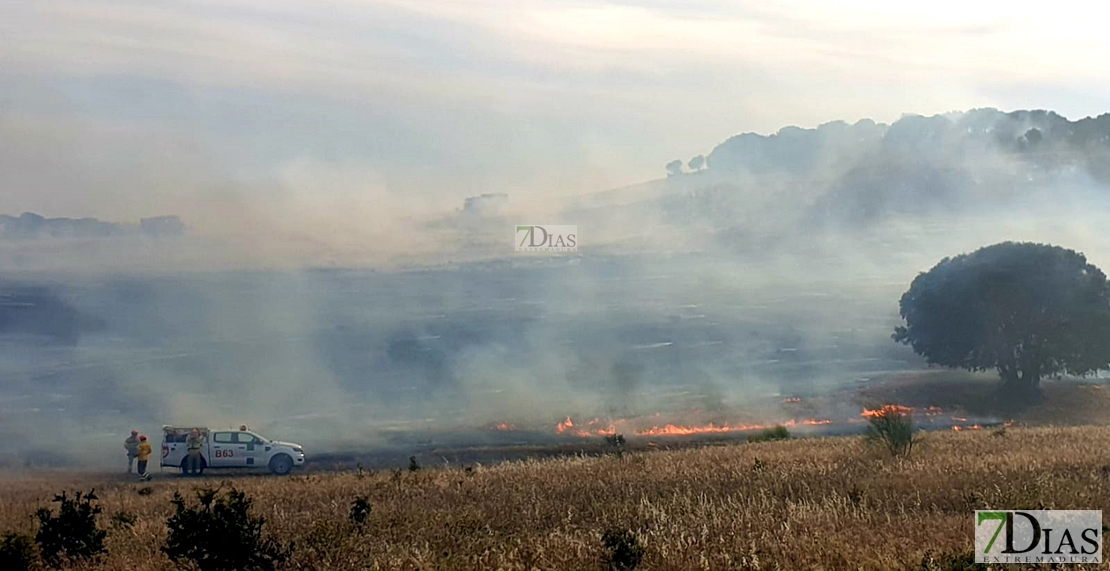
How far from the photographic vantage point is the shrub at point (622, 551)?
1248 cm

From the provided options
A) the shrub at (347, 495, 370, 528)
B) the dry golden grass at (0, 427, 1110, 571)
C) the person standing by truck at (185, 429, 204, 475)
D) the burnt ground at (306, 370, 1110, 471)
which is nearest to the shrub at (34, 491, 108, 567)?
the dry golden grass at (0, 427, 1110, 571)

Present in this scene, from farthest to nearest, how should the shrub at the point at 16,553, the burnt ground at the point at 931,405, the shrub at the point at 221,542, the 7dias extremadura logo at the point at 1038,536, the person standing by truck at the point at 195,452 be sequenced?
the burnt ground at the point at 931,405, the person standing by truck at the point at 195,452, the shrub at the point at 16,553, the shrub at the point at 221,542, the 7dias extremadura logo at the point at 1038,536

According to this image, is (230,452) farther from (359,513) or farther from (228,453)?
(359,513)

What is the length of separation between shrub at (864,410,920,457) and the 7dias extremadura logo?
11.0 meters

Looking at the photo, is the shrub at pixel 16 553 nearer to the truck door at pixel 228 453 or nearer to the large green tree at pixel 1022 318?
the truck door at pixel 228 453

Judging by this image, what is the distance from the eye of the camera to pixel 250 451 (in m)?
42.6

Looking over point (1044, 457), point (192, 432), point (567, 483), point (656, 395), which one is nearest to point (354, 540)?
point (567, 483)

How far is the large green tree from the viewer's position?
76875mm

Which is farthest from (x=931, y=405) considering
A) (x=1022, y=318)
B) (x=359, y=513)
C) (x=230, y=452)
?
(x=359, y=513)

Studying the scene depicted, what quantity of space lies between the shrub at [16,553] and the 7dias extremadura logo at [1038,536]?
12.7m

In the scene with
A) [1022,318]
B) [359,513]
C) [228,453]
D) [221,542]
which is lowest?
[228,453]

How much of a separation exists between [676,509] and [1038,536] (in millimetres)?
5584

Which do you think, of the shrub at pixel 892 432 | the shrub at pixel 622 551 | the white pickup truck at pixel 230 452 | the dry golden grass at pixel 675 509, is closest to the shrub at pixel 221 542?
the dry golden grass at pixel 675 509

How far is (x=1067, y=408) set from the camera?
7844cm
